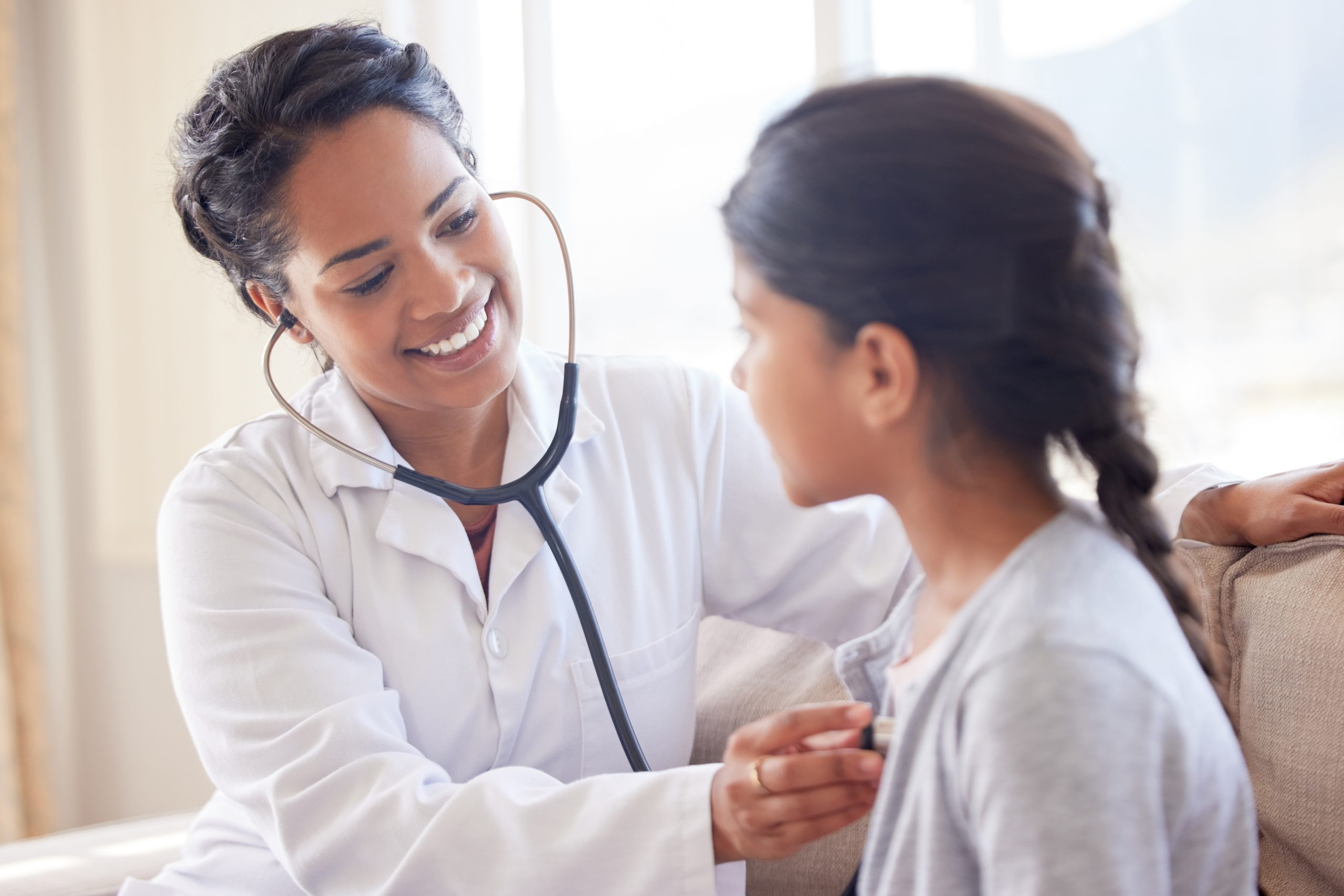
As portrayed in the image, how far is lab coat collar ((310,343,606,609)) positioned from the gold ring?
0.44 m

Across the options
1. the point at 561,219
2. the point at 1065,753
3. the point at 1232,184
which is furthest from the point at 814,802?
the point at 561,219

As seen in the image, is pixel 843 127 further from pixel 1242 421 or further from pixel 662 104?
pixel 662 104

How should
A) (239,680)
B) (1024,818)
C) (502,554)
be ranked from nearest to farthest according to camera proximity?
(1024,818) → (239,680) → (502,554)

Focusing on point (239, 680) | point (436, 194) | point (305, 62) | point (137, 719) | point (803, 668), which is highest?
point (305, 62)

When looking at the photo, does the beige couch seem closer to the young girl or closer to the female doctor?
the female doctor

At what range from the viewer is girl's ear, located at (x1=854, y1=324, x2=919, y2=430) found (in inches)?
28.4

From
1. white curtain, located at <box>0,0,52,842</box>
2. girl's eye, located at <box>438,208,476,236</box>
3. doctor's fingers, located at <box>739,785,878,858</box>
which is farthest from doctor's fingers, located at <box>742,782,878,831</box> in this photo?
white curtain, located at <box>0,0,52,842</box>

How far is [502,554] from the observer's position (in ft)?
3.92

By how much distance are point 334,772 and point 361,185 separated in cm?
57

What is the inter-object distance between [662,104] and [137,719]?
191cm

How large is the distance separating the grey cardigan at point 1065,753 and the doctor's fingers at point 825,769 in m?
0.05

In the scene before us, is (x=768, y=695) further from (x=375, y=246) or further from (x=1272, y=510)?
(x=375, y=246)

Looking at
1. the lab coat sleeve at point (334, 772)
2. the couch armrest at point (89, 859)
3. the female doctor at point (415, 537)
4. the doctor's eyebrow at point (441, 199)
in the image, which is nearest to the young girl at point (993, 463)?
the lab coat sleeve at point (334, 772)

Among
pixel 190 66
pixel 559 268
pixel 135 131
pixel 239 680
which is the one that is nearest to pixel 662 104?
pixel 559 268
